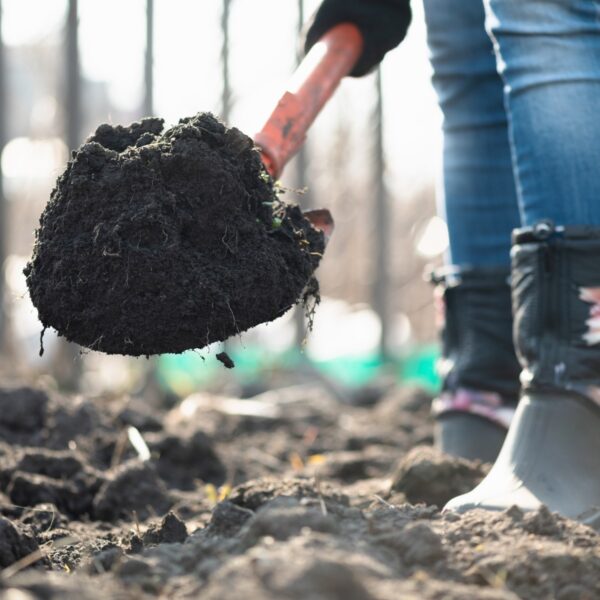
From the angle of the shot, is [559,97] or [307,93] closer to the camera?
[559,97]

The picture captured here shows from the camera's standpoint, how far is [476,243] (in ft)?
7.45

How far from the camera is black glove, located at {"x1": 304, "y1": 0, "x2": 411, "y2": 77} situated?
2.01 metres

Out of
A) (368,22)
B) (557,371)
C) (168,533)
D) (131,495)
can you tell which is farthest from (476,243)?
(168,533)

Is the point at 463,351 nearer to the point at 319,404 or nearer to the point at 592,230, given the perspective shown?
the point at 592,230

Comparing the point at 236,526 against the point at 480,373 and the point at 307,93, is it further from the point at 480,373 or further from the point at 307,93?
the point at 480,373

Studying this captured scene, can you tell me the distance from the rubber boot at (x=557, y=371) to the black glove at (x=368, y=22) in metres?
→ 0.61

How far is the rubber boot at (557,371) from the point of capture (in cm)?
156

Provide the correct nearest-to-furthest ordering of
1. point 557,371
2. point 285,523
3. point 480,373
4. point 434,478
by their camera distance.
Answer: point 285,523 → point 557,371 → point 434,478 → point 480,373

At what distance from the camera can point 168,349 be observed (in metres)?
1.51

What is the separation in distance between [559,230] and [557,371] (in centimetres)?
24

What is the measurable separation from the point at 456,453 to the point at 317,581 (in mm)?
1352

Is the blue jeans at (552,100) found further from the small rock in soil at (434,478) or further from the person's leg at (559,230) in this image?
the small rock in soil at (434,478)

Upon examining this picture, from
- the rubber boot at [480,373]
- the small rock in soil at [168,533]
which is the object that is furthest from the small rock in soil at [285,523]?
the rubber boot at [480,373]

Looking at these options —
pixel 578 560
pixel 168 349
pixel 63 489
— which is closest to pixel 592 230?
pixel 578 560
